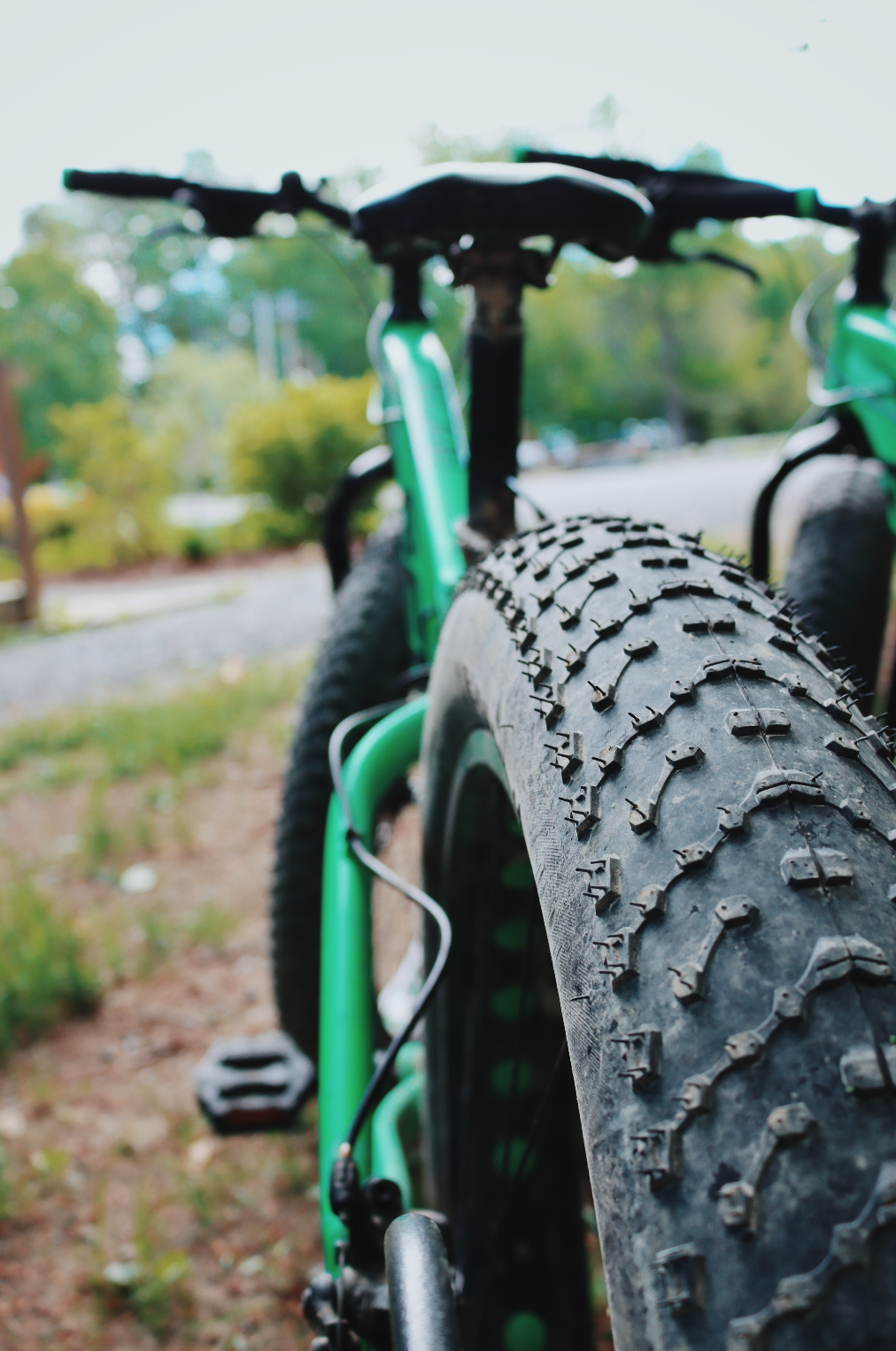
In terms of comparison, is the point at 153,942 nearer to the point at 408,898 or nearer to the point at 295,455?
the point at 408,898

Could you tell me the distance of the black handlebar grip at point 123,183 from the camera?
1686 millimetres

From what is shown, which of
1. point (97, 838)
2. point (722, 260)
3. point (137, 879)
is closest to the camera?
point (722, 260)

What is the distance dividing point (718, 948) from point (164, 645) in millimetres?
7183

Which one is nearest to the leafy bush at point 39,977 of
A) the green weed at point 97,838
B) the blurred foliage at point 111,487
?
the green weed at point 97,838

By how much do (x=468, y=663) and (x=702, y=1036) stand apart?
529 millimetres

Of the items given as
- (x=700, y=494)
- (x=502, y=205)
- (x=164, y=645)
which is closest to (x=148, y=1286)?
(x=502, y=205)

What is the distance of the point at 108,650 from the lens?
294 inches

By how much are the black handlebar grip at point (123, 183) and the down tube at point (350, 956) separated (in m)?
1.09

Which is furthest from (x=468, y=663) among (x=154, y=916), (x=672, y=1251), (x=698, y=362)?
(x=698, y=362)

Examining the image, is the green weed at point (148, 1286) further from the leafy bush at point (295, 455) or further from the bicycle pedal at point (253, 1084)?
the leafy bush at point (295, 455)

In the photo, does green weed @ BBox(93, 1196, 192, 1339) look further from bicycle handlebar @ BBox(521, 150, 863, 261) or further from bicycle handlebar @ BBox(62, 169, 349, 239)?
bicycle handlebar @ BBox(521, 150, 863, 261)

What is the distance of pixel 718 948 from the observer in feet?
1.83

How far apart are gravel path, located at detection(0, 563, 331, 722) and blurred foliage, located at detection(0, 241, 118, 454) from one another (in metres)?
14.6

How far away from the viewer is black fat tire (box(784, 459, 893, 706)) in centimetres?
222
